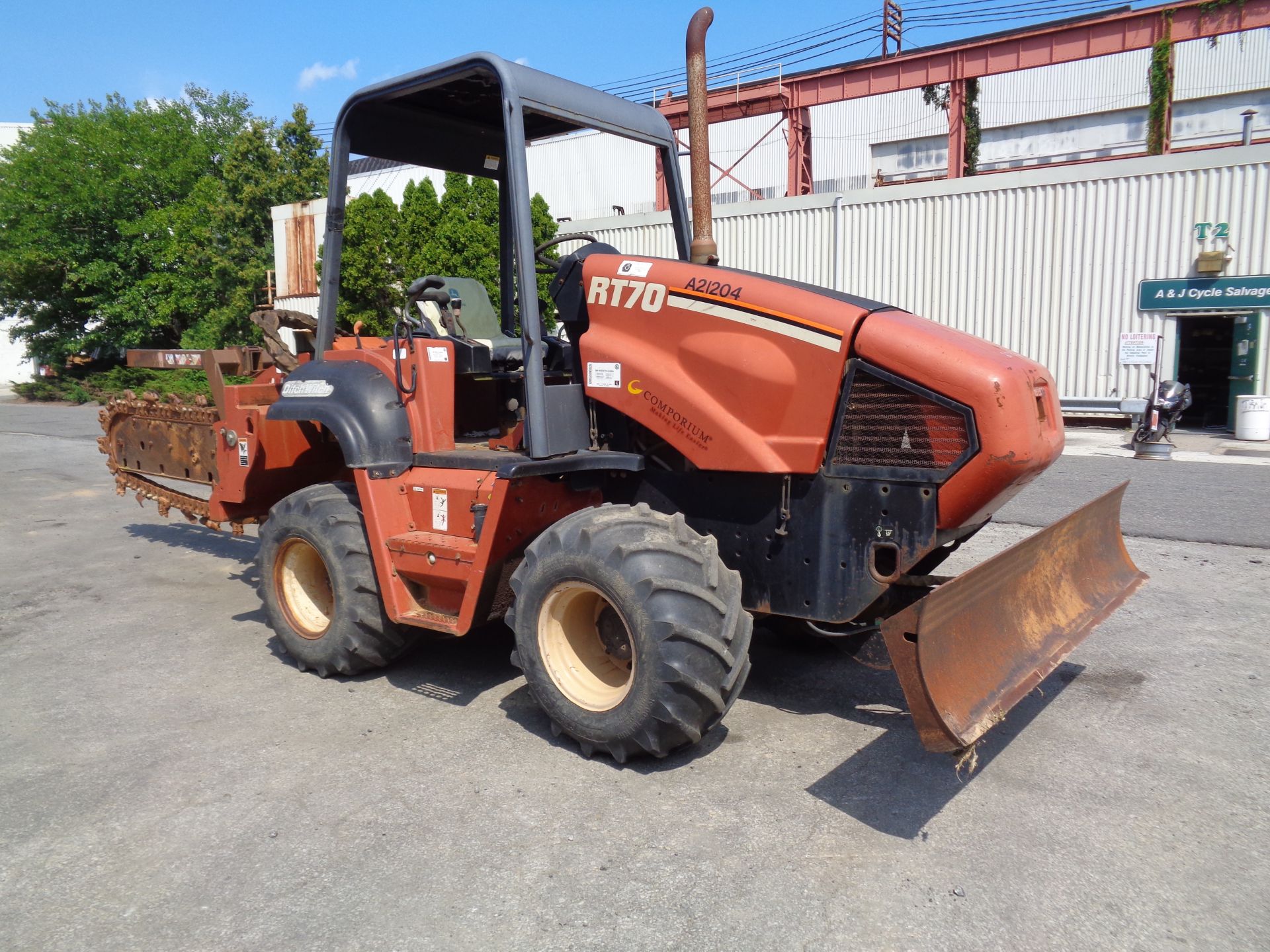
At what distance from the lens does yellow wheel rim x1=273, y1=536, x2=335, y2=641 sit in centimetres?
520

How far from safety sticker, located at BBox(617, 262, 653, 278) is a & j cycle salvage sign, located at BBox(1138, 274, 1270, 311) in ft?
46.5

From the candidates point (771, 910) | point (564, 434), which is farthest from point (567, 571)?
point (771, 910)

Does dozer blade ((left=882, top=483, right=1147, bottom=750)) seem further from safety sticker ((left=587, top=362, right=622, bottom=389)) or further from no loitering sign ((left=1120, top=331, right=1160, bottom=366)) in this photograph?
no loitering sign ((left=1120, top=331, right=1160, bottom=366))

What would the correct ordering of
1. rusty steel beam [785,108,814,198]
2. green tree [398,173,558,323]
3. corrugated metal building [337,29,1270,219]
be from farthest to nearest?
1. corrugated metal building [337,29,1270,219]
2. rusty steel beam [785,108,814,198]
3. green tree [398,173,558,323]

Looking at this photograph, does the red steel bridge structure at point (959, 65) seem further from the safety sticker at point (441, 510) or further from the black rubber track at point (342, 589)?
the safety sticker at point (441, 510)

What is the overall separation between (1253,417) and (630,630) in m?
14.1

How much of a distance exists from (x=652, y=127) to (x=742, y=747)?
10.2ft

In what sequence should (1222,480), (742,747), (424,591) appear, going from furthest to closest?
(1222,480)
(424,591)
(742,747)

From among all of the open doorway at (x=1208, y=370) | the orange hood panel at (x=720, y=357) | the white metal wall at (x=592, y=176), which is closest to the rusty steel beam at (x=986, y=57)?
the open doorway at (x=1208, y=370)

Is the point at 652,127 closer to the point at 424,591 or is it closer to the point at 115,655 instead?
the point at 424,591

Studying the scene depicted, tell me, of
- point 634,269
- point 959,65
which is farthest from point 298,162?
point 634,269

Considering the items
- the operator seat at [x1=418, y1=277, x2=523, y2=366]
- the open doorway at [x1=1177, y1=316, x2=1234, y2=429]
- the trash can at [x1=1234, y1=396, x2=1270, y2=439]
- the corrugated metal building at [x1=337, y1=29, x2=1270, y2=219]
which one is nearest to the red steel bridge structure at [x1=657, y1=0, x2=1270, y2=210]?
the corrugated metal building at [x1=337, y1=29, x2=1270, y2=219]

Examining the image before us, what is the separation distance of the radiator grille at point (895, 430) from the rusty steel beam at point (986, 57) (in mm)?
15390

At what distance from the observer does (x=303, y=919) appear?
291 centimetres
